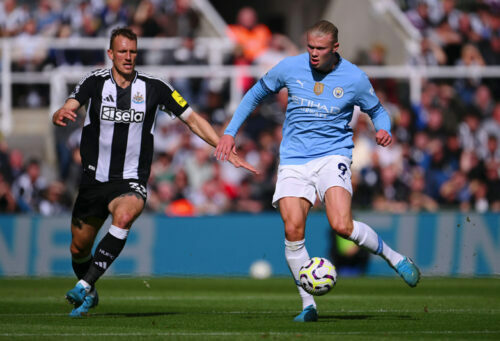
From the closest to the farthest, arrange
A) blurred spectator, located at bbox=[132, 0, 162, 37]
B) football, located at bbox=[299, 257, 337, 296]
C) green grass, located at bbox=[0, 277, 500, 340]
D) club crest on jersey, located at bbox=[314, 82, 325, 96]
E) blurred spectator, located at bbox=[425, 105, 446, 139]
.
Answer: green grass, located at bbox=[0, 277, 500, 340]
football, located at bbox=[299, 257, 337, 296]
club crest on jersey, located at bbox=[314, 82, 325, 96]
blurred spectator, located at bbox=[425, 105, 446, 139]
blurred spectator, located at bbox=[132, 0, 162, 37]

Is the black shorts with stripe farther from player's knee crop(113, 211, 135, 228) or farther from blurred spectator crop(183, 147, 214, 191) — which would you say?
blurred spectator crop(183, 147, 214, 191)

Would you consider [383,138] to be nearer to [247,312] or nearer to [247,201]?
[247,312]

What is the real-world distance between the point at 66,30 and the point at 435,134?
7.34 meters

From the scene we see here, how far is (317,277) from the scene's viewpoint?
8.97 meters

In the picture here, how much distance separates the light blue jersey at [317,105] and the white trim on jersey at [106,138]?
46.0 inches

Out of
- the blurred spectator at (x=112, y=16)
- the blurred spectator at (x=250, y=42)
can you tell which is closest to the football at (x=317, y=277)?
the blurred spectator at (x=250, y=42)

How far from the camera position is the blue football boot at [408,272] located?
9.27m

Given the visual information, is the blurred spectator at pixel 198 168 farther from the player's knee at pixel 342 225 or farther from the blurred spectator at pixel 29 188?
the player's knee at pixel 342 225

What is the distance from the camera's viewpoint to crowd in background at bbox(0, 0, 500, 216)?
19.1 m

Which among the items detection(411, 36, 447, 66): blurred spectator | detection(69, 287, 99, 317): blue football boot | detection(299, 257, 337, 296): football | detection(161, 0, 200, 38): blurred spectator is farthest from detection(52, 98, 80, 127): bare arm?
detection(411, 36, 447, 66): blurred spectator

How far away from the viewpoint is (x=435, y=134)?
20625mm

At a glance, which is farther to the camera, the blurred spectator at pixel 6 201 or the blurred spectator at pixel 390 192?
the blurred spectator at pixel 390 192

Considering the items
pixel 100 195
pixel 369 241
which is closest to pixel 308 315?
pixel 369 241

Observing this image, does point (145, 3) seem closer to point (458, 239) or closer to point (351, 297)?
point (458, 239)
